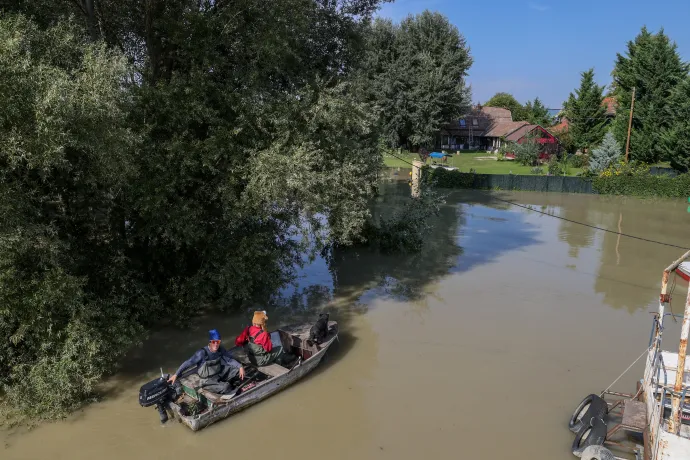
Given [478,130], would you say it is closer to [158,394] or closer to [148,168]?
[148,168]

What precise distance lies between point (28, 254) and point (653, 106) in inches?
1941

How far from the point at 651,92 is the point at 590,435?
4525 centimetres

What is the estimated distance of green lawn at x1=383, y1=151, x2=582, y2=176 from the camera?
50250mm

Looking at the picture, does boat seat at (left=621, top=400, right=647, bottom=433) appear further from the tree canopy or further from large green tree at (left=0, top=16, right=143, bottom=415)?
the tree canopy

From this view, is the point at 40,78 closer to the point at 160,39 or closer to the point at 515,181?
the point at 160,39

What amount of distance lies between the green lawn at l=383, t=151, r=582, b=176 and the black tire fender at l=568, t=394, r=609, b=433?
3806 centimetres

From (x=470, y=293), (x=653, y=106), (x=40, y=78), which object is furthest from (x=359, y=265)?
(x=653, y=106)

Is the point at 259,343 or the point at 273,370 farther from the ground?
the point at 259,343

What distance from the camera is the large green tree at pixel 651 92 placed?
4381 centimetres

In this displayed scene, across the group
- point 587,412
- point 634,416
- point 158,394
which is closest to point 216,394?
point 158,394

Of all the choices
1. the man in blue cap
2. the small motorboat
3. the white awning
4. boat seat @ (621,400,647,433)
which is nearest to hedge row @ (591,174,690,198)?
the white awning

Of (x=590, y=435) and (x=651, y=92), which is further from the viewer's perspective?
(x=651, y=92)

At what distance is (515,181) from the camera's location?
43.8 metres

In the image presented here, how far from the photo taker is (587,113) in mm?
51188
